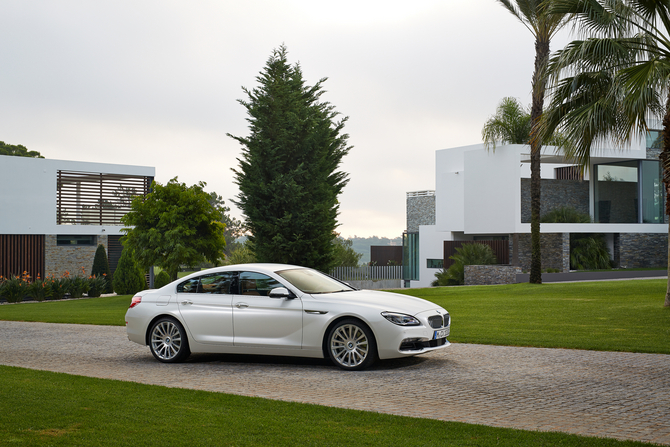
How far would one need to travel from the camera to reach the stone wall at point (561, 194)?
40044 millimetres

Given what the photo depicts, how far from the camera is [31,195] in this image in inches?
1409

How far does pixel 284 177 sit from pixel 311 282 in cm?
1547

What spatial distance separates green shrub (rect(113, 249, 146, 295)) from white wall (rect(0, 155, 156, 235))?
239 inches

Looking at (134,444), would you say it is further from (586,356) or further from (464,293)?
(464,293)

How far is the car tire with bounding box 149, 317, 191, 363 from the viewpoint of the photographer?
389 inches

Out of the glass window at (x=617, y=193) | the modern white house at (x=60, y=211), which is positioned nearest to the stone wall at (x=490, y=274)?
the glass window at (x=617, y=193)

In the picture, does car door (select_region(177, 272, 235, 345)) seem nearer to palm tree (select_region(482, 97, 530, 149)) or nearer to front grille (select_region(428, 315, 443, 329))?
front grille (select_region(428, 315, 443, 329))

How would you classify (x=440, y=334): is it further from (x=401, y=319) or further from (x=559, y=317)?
(x=559, y=317)

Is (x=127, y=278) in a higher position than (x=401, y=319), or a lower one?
lower

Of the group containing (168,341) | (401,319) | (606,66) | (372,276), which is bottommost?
(372,276)

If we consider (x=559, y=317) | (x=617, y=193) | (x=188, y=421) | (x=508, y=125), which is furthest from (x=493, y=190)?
(x=188, y=421)

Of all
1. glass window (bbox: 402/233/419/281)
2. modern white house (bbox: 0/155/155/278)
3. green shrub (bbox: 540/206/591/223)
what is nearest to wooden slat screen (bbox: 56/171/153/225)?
modern white house (bbox: 0/155/155/278)

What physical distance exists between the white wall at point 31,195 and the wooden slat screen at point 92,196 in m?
0.56

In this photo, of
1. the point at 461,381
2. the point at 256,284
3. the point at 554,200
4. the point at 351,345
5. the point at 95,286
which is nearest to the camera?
the point at 461,381
